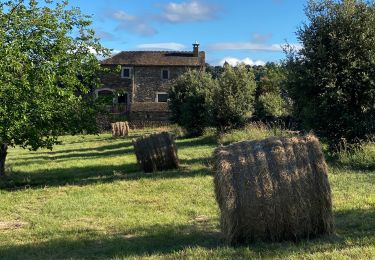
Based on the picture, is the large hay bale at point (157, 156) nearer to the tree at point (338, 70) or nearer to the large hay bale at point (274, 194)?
the tree at point (338, 70)

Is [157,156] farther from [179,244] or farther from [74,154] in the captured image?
[74,154]

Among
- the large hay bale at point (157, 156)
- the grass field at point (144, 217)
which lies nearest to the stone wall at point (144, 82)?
the large hay bale at point (157, 156)

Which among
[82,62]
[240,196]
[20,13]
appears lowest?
[240,196]

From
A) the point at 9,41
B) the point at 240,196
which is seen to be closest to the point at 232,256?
the point at 240,196

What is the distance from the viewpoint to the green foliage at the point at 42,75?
1107 centimetres

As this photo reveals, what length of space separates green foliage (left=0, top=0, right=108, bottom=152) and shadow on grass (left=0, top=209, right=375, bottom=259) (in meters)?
4.76

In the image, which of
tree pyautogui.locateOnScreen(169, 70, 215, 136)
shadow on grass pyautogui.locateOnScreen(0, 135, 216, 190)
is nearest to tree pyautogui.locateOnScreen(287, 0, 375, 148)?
shadow on grass pyautogui.locateOnScreen(0, 135, 216, 190)

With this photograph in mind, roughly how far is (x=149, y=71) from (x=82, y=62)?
131ft

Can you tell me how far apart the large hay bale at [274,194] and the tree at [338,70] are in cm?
809

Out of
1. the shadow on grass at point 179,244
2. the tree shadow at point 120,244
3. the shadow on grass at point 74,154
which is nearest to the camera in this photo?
the shadow on grass at point 179,244

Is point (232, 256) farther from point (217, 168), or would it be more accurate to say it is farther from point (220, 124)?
point (220, 124)

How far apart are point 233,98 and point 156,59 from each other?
3060cm

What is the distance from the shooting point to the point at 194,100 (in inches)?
1171

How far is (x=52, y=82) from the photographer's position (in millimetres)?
11812
